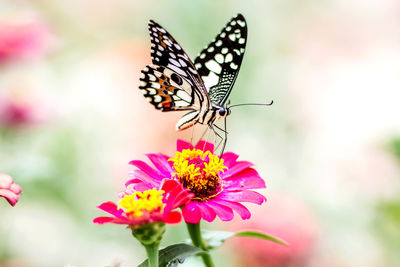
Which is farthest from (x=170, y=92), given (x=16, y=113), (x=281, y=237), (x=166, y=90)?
(x=16, y=113)

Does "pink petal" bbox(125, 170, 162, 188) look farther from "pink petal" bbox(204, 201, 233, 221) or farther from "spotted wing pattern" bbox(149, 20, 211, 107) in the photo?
"spotted wing pattern" bbox(149, 20, 211, 107)

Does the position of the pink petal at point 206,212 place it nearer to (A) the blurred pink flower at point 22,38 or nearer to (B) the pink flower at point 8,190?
(B) the pink flower at point 8,190

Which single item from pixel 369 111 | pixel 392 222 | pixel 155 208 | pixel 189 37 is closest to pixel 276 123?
pixel 369 111

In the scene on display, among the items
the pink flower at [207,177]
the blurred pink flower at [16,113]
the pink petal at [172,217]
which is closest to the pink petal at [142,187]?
the pink flower at [207,177]

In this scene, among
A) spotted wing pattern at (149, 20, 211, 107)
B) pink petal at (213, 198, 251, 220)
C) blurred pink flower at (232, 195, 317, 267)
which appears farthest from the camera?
blurred pink flower at (232, 195, 317, 267)

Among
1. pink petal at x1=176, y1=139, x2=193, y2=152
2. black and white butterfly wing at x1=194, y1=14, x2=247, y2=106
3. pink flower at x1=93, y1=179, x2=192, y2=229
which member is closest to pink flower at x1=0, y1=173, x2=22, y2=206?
pink flower at x1=93, y1=179, x2=192, y2=229

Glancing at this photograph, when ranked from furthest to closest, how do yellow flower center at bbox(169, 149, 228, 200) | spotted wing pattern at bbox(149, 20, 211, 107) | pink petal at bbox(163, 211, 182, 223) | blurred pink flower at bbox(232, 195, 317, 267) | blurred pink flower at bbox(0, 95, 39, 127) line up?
blurred pink flower at bbox(0, 95, 39, 127) < blurred pink flower at bbox(232, 195, 317, 267) < spotted wing pattern at bbox(149, 20, 211, 107) < yellow flower center at bbox(169, 149, 228, 200) < pink petal at bbox(163, 211, 182, 223)
